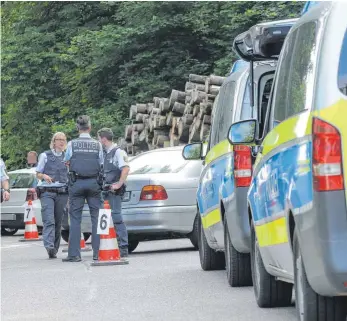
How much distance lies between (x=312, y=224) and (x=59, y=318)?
3468 mm

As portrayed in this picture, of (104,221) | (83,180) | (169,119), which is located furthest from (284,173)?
(169,119)

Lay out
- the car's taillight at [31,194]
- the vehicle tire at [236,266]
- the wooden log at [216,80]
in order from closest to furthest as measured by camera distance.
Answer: the vehicle tire at [236,266], the car's taillight at [31,194], the wooden log at [216,80]

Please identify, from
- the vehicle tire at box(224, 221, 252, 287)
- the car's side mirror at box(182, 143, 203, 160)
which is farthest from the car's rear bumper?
the car's side mirror at box(182, 143, 203, 160)

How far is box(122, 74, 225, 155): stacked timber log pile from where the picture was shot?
2742 centimetres

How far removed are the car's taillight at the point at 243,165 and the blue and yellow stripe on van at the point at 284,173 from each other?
4.42 ft

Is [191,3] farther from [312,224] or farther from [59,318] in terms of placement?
[312,224]

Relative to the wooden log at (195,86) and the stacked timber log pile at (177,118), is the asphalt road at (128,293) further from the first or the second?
the wooden log at (195,86)

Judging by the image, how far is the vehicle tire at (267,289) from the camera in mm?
10117

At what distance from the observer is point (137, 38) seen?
4191cm

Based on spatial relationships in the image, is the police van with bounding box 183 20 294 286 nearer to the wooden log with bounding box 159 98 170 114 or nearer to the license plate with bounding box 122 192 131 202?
the license plate with bounding box 122 192 131 202

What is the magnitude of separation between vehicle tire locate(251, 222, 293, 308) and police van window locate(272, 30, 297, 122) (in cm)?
143

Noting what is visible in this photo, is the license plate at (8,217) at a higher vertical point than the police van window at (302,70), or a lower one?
lower

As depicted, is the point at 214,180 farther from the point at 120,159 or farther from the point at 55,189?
the point at 55,189

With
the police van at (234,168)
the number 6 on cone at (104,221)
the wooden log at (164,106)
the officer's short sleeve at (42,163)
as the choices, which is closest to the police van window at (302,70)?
the police van at (234,168)
